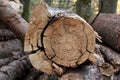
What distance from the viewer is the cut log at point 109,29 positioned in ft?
19.0

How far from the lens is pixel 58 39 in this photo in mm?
4438

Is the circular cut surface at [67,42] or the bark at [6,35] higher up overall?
the circular cut surface at [67,42]

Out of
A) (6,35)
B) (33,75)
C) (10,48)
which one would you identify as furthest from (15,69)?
(6,35)

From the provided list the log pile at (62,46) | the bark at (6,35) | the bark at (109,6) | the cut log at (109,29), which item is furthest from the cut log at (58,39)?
the bark at (109,6)

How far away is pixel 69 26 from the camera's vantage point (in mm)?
4402

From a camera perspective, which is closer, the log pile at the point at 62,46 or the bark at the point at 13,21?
the log pile at the point at 62,46

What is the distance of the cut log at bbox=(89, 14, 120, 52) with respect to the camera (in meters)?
5.80

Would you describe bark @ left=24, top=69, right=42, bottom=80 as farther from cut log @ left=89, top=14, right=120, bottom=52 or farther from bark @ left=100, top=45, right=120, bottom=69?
cut log @ left=89, top=14, right=120, bottom=52

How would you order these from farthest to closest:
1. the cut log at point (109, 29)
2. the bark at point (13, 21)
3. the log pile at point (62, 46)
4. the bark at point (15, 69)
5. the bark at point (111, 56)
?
the bark at point (13, 21)
the cut log at point (109, 29)
the bark at point (15, 69)
the bark at point (111, 56)
the log pile at point (62, 46)

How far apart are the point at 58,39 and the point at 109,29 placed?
197cm

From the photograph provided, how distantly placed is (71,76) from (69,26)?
683mm

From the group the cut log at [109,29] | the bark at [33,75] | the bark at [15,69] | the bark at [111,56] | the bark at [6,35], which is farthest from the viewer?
the bark at [6,35]

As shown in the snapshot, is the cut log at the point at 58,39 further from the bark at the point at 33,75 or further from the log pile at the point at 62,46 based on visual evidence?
the bark at the point at 33,75

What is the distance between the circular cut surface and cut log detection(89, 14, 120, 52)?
1513mm
